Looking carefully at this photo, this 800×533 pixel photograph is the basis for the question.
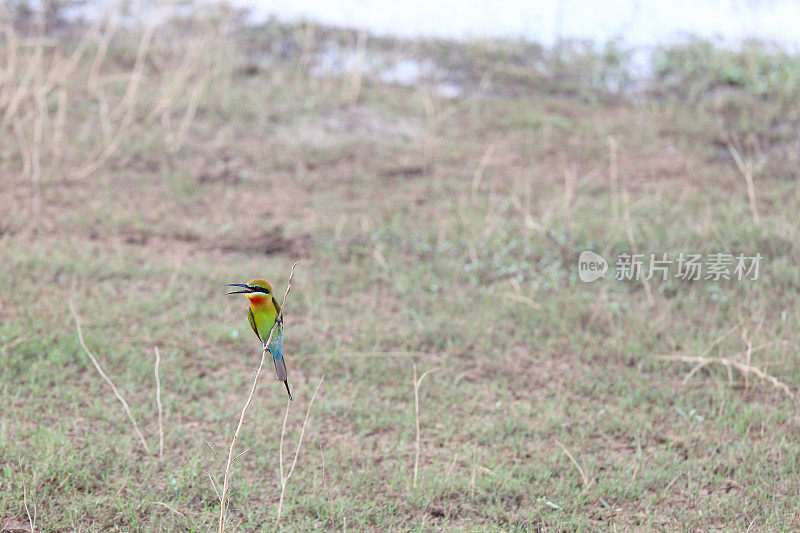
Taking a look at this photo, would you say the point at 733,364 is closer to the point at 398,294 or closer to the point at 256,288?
the point at 398,294

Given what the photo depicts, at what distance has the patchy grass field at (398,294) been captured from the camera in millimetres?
3074

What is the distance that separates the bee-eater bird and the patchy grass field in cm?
122

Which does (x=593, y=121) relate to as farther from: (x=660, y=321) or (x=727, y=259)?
(x=660, y=321)

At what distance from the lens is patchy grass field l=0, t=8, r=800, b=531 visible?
3.07 metres

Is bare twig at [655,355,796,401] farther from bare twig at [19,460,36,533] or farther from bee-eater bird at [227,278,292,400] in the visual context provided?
bare twig at [19,460,36,533]

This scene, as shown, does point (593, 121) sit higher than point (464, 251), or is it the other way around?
point (593, 121)

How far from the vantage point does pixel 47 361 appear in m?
3.65

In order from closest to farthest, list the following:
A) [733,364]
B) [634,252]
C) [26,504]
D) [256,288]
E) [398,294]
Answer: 1. [256,288]
2. [26,504]
3. [733,364]
4. [398,294]
5. [634,252]

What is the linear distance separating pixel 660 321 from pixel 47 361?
291cm

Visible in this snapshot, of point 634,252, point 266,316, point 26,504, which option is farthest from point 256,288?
point 634,252

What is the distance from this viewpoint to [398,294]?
14.9 feet

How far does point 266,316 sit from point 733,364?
264 centimetres

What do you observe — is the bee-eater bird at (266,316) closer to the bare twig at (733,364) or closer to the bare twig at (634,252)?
the bare twig at (733,364)

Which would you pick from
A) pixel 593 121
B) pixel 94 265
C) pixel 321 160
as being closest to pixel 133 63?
pixel 321 160
